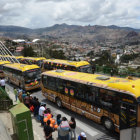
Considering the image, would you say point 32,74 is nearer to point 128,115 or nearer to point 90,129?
point 90,129

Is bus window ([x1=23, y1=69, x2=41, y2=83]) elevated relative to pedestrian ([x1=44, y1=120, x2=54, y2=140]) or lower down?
elevated

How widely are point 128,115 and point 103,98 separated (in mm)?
1631

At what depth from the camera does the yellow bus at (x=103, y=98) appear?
6871 millimetres

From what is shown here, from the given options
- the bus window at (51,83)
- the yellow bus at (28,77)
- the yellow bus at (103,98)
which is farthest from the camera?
the yellow bus at (28,77)

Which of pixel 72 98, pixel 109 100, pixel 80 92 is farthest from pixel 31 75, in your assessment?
pixel 109 100

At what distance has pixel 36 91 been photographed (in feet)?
55.2

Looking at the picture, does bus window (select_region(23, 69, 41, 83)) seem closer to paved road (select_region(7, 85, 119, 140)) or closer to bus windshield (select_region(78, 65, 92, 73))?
bus windshield (select_region(78, 65, 92, 73))

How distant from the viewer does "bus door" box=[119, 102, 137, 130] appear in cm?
667

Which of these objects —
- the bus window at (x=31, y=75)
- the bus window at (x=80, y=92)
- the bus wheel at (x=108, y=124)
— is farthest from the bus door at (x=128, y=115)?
the bus window at (x=31, y=75)

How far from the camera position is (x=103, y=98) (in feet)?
26.9

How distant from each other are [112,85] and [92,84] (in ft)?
4.38

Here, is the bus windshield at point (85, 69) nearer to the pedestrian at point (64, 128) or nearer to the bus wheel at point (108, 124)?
the bus wheel at point (108, 124)

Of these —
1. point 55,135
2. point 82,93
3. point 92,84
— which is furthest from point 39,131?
point 92,84

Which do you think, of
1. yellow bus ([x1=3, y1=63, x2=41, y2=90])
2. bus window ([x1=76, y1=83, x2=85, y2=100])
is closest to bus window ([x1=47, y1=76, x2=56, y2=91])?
bus window ([x1=76, y1=83, x2=85, y2=100])
